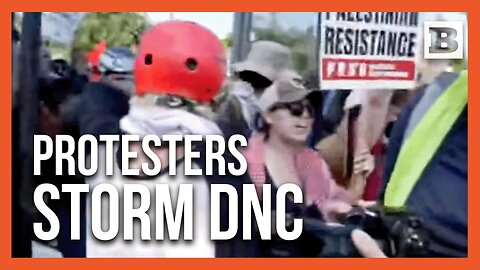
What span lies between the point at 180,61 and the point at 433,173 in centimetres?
105

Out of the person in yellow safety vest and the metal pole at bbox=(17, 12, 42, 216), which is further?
the person in yellow safety vest

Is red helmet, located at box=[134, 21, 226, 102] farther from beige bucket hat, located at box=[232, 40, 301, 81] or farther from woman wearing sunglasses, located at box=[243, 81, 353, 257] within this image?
woman wearing sunglasses, located at box=[243, 81, 353, 257]

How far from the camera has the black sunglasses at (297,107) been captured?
5098 millimetres

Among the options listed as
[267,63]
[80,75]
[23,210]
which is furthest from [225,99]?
[23,210]

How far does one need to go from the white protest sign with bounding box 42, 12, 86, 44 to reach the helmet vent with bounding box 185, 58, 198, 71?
16.8 inches

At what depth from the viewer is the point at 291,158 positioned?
16.9 feet

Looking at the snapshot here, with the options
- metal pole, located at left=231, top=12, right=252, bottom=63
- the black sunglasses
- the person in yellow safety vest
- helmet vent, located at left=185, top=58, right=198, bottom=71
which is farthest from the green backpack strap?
helmet vent, located at left=185, top=58, right=198, bottom=71

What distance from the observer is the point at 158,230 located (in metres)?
5.12

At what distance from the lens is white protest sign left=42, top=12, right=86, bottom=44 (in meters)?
5.04

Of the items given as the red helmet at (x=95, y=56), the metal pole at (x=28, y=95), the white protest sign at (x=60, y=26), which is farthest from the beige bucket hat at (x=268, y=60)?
the metal pole at (x=28, y=95)

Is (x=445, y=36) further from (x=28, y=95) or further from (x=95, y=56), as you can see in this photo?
(x=28, y=95)

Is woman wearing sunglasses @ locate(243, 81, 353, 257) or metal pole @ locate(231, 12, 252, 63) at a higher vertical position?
metal pole @ locate(231, 12, 252, 63)

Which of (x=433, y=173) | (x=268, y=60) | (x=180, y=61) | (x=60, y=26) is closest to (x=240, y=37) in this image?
(x=268, y=60)

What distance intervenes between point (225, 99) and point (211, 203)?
1.28ft
